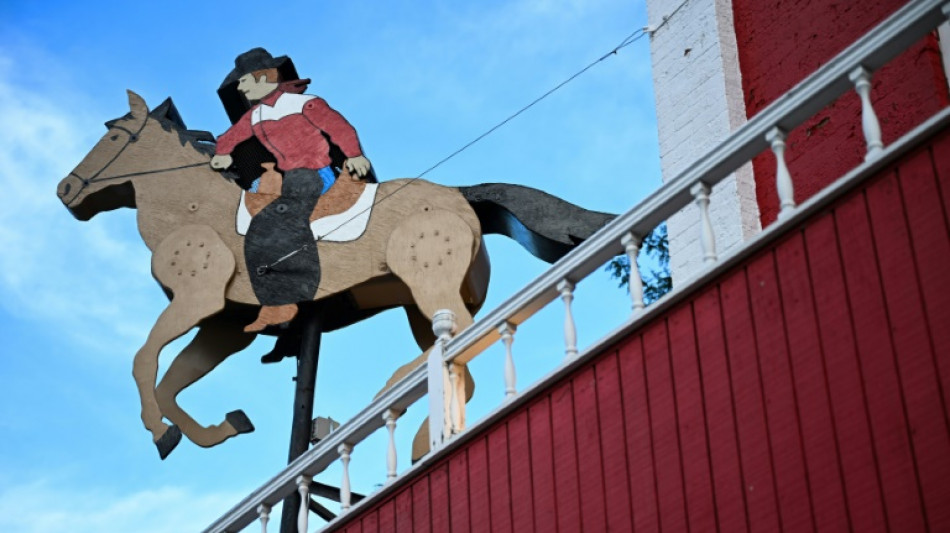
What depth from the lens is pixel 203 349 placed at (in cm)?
1159

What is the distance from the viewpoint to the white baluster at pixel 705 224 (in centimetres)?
675

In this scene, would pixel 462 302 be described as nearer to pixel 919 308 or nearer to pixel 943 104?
pixel 943 104

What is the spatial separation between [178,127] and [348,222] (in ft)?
7.18

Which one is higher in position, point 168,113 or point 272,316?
point 168,113

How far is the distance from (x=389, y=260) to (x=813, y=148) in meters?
3.25

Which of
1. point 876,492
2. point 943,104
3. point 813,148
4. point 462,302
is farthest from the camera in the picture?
point 462,302

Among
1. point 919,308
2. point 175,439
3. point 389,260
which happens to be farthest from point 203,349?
point 919,308

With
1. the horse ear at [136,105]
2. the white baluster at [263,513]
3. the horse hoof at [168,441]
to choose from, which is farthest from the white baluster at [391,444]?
the horse ear at [136,105]

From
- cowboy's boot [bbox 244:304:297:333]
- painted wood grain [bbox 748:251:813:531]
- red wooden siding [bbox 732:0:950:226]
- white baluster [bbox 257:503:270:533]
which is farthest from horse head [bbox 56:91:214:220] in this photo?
painted wood grain [bbox 748:251:813:531]

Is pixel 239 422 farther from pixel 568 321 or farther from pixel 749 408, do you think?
pixel 749 408

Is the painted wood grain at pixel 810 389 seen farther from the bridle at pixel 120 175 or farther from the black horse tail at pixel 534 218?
the bridle at pixel 120 175

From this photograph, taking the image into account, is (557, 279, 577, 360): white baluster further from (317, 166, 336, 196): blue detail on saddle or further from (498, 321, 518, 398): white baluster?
(317, 166, 336, 196): blue detail on saddle

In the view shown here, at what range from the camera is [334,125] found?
468 inches

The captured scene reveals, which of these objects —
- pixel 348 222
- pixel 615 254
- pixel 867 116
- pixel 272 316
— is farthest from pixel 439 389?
pixel 348 222
